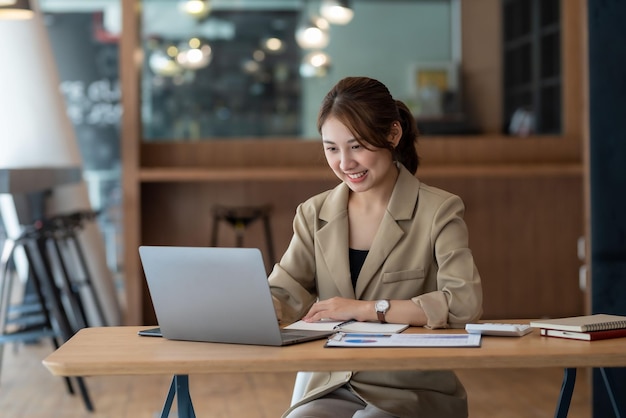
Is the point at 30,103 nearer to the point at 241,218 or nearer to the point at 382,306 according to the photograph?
the point at 241,218

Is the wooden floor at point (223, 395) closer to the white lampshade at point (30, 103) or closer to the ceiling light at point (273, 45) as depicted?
the white lampshade at point (30, 103)

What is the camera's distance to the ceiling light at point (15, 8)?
4117mm

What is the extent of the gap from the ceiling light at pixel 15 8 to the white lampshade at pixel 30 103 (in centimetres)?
113

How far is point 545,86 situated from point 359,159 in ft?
16.0

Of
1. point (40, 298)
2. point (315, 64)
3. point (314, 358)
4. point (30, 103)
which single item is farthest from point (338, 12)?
point (314, 358)

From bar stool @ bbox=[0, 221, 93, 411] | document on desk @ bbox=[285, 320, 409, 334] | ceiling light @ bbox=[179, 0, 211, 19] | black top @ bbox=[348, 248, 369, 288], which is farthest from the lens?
ceiling light @ bbox=[179, 0, 211, 19]

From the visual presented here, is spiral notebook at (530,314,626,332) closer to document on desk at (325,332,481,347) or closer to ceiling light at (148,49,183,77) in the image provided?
document on desk at (325,332,481,347)

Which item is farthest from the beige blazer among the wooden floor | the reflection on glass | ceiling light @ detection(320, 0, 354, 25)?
ceiling light @ detection(320, 0, 354, 25)

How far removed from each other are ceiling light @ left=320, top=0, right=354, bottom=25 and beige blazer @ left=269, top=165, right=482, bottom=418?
5.26m

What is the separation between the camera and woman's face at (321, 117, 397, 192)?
83.5 inches

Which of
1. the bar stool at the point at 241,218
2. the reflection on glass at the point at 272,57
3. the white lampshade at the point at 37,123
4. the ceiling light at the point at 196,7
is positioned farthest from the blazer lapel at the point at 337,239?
the ceiling light at the point at 196,7

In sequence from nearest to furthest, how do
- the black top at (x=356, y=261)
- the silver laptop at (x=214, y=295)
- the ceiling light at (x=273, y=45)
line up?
1. the silver laptop at (x=214, y=295)
2. the black top at (x=356, y=261)
3. the ceiling light at (x=273, y=45)

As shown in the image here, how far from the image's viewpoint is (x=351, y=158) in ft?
6.98

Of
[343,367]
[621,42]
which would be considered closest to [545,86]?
[621,42]
